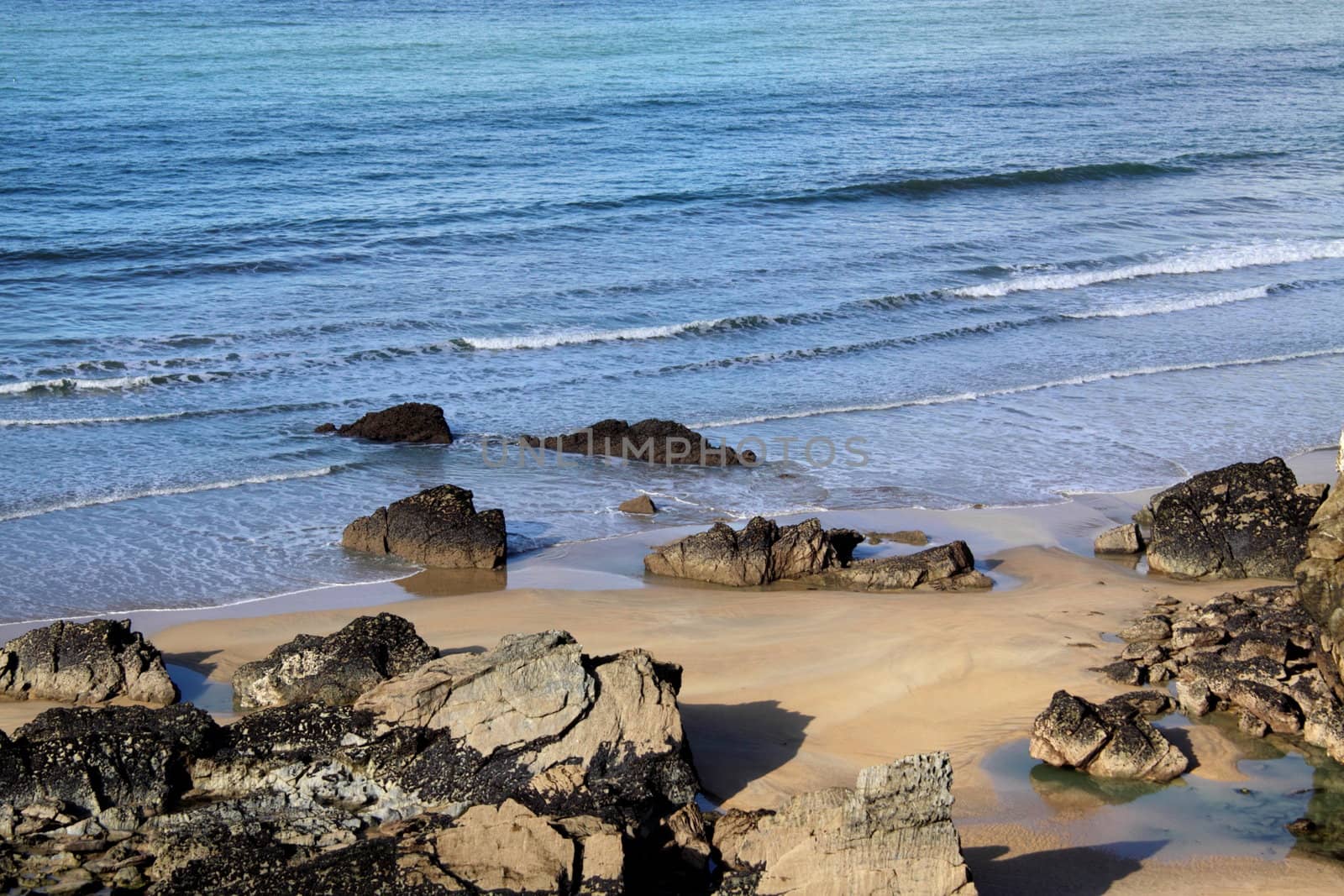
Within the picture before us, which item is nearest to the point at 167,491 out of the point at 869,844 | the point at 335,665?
the point at 335,665

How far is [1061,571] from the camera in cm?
1136

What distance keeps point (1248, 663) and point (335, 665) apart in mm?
5617

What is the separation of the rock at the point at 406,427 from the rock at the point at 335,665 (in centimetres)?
662

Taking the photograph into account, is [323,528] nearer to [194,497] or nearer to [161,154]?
[194,497]

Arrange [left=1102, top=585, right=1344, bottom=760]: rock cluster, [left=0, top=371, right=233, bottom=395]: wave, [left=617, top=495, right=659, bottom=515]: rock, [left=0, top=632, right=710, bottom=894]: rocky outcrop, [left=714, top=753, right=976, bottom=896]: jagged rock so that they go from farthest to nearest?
[left=0, top=371, right=233, bottom=395]: wave < [left=617, top=495, right=659, bottom=515]: rock < [left=1102, top=585, right=1344, bottom=760]: rock cluster < [left=0, top=632, right=710, bottom=894]: rocky outcrop < [left=714, top=753, right=976, bottom=896]: jagged rock

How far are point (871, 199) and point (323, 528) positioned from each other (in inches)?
750

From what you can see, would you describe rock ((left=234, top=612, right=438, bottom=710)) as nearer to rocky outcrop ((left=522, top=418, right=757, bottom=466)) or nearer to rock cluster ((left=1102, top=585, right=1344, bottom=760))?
rock cluster ((left=1102, top=585, right=1344, bottom=760))

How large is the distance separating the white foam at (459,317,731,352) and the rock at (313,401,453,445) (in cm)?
416

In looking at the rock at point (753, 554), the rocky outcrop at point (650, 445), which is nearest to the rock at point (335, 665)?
the rock at point (753, 554)

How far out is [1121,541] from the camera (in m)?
11.8

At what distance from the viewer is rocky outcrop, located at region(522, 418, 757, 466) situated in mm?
14773

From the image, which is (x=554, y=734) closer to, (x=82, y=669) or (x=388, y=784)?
(x=388, y=784)

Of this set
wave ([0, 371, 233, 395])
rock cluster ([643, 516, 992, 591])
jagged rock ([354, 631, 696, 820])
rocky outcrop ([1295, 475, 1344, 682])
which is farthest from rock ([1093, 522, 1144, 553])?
wave ([0, 371, 233, 395])

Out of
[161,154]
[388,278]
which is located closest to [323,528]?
[388,278]
